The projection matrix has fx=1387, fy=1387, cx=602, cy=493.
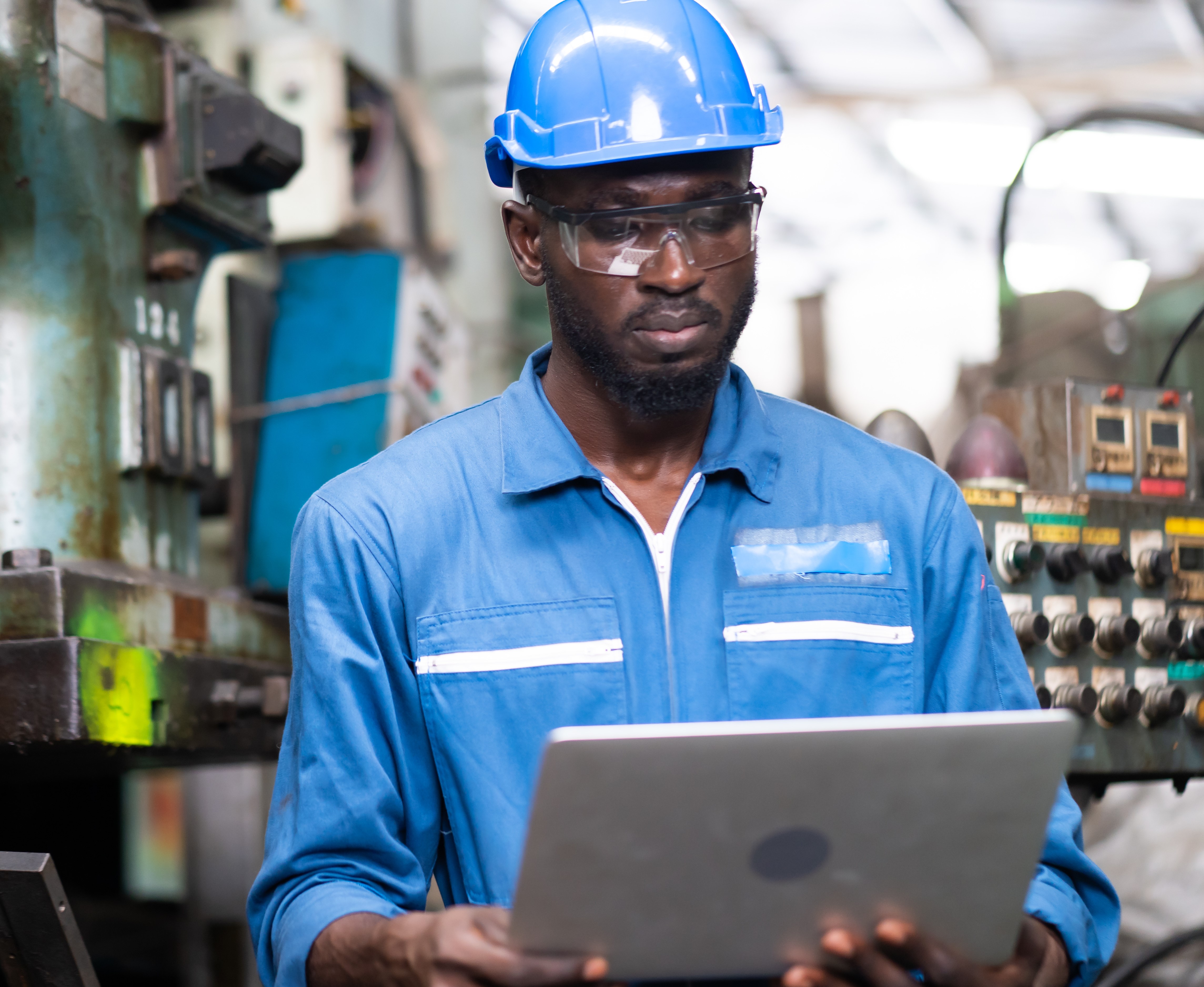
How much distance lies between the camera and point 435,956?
0.95m

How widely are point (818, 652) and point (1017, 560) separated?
653 millimetres

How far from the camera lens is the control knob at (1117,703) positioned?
1.82 meters

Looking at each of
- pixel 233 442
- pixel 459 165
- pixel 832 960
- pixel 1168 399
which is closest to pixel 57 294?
pixel 233 442

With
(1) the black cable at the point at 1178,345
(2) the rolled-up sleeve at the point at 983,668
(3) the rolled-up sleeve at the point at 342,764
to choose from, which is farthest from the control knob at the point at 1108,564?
(3) the rolled-up sleeve at the point at 342,764

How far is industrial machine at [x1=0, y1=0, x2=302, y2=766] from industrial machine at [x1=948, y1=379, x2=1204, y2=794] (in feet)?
3.18

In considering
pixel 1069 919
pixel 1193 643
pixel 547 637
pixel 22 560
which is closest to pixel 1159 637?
pixel 1193 643

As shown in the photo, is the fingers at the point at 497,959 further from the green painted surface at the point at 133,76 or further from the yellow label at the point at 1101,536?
the green painted surface at the point at 133,76

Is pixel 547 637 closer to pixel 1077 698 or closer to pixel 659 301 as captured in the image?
pixel 659 301

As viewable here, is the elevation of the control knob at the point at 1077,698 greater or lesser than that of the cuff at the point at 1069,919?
greater

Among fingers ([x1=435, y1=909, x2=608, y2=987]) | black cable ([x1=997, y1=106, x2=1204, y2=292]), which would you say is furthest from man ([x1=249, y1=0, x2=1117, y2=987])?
black cable ([x1=997, y1=106, x2=1204, y2=292])

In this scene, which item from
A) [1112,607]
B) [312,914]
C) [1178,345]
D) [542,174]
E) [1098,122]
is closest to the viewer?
[312,914]

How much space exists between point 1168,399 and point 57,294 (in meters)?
1.56

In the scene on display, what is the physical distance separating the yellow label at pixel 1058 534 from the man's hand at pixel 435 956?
3.52 ft

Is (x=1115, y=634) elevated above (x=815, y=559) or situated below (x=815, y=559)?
below
